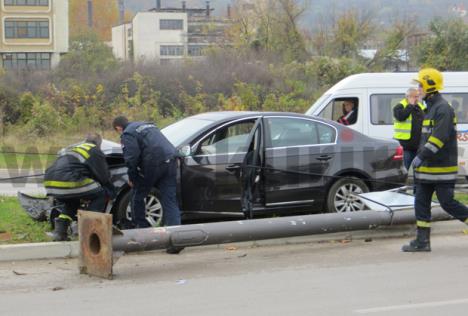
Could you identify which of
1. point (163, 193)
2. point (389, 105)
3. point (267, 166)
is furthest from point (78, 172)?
point (389, 105)

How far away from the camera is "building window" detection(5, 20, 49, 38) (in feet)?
278

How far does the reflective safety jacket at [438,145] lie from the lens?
728cm

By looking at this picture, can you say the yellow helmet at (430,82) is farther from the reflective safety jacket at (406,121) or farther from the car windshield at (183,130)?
the reflective safety jacket at (406,121)

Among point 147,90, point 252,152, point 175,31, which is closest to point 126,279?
point 252,152

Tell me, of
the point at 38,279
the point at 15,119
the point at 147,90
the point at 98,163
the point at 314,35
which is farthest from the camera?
the point at 314,35

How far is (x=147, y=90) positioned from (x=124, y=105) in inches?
116

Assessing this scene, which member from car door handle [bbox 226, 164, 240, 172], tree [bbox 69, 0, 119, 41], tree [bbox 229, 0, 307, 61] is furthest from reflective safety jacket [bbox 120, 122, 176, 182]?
tree [bbox 69, 0, 119, 41]

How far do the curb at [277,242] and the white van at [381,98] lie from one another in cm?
528

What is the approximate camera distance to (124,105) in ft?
90.1

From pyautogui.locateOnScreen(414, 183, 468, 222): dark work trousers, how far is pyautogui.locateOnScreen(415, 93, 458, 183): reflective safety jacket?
0.10 meters

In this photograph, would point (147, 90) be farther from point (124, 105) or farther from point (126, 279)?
point (126, 279)

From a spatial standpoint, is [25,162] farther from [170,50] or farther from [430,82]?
[170,50]

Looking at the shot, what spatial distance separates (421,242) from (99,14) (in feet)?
412

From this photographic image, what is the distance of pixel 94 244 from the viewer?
22.0 ft
